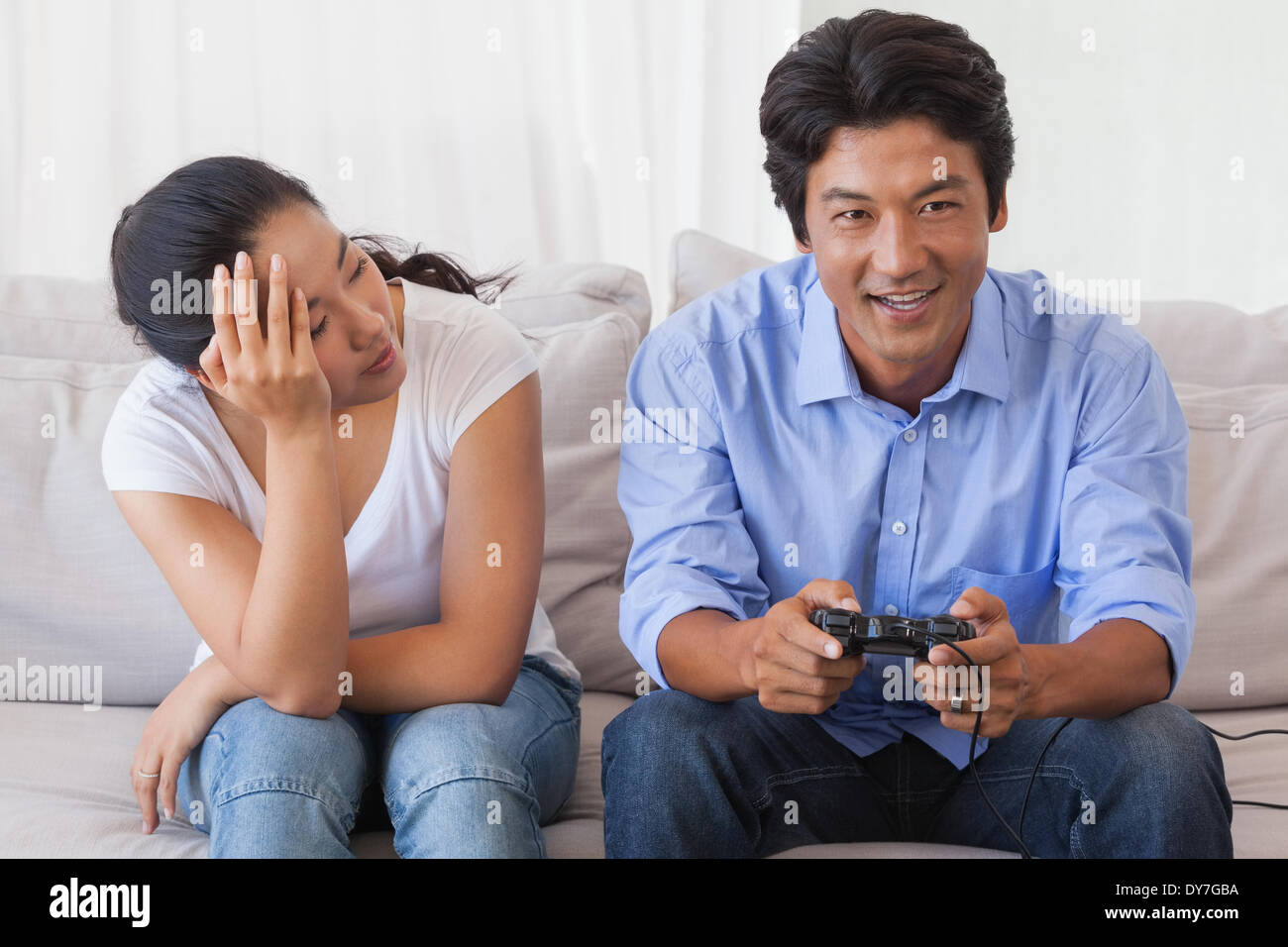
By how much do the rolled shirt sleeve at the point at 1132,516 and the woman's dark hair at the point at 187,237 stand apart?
2.76ft

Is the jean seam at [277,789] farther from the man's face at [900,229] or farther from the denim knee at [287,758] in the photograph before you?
the man's face at [900,229]

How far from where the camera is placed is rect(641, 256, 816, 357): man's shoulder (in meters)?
1.32

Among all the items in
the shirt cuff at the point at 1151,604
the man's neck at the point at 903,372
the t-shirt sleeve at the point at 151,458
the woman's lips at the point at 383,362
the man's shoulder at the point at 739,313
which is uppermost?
the man's shoulder at the point at 739,313

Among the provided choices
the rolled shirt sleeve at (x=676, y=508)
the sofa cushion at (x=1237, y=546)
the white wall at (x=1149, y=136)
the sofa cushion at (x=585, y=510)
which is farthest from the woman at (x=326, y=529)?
the white wall at (x=1149, y=136)

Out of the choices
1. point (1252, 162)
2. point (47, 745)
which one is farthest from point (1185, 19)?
point (47, 745)

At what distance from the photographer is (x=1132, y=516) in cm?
118

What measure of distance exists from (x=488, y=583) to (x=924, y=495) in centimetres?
47

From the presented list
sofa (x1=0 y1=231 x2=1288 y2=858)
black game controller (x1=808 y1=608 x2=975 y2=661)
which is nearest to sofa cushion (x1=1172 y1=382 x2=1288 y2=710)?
sofa (x1=0 y1=231 x2=1288 y2=858)

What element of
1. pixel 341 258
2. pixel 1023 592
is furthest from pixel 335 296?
pixel 1023 592

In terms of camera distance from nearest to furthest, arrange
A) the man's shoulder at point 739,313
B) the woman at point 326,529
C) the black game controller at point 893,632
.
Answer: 1. the black game controller at point 893,632
2. the woman at point 326,529
3. the man's shoulder at point 739,313

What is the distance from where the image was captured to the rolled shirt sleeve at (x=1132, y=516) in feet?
3.74

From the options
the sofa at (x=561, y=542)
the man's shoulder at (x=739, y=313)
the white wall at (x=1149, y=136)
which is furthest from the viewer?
the white wall at (x=1149, y=136)

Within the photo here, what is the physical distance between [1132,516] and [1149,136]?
152 cm

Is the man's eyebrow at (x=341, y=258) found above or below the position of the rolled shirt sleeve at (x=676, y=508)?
above
